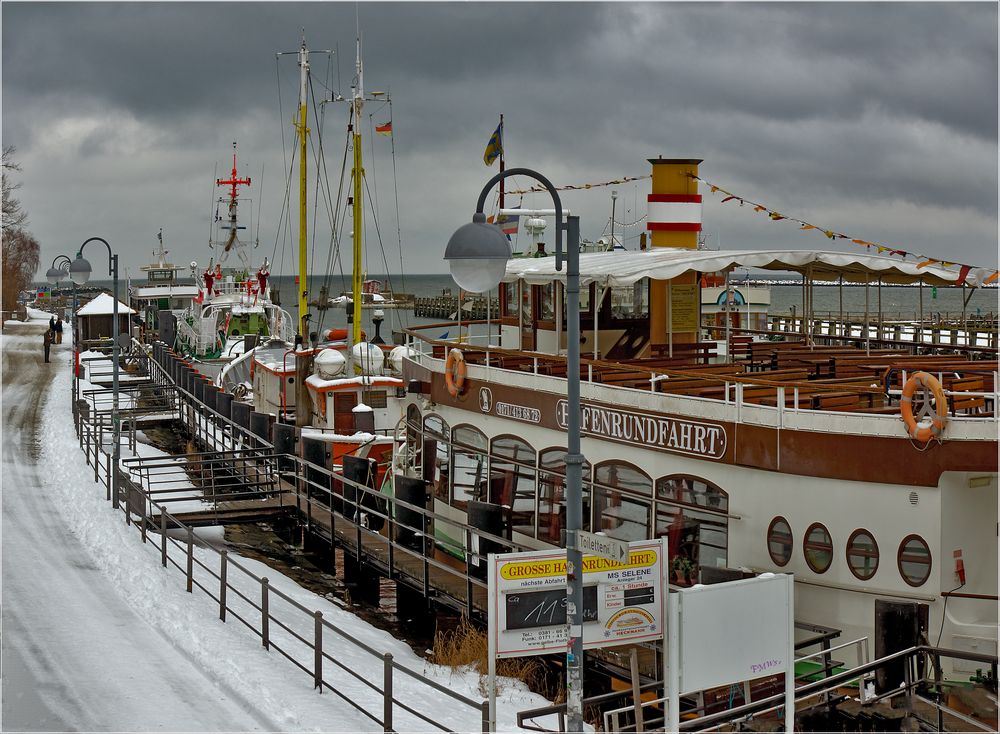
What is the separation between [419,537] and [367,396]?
10.1 metres

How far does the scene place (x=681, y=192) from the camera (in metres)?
23.0

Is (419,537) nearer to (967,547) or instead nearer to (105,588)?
(105,588)

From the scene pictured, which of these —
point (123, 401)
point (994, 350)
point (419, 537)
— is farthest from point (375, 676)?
point (123, 401)

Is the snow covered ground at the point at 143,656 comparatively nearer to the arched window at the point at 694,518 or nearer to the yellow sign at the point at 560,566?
the yellow sign at the point at 560,566

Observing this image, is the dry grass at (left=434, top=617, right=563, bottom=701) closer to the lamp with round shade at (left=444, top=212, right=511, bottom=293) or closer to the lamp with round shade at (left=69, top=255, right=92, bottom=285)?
the lamp with round shade at (left=444, top=212, right=511, bottom=293)

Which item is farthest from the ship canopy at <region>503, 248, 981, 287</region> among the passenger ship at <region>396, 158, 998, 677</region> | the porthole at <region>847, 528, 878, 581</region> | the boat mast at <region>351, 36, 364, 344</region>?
the boat mast at <region>351, 36, 364, 344</region>

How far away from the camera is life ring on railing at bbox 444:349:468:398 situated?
65.7 feet

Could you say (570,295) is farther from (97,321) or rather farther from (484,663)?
(97,321)

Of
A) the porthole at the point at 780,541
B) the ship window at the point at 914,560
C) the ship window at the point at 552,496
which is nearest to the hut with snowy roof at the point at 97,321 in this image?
the ship window at the point at 552,496

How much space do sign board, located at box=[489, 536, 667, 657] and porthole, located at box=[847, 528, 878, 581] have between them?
3.20m

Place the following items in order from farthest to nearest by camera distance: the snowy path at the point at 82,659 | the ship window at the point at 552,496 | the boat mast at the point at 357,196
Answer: the boat mast at the point at 357,196, the ship window at the point at 552,496, the snowy path at the point at 82,659

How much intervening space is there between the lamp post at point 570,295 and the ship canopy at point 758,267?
7.98m

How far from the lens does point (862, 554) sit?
533 inches

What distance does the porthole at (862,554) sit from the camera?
44.1 ft
